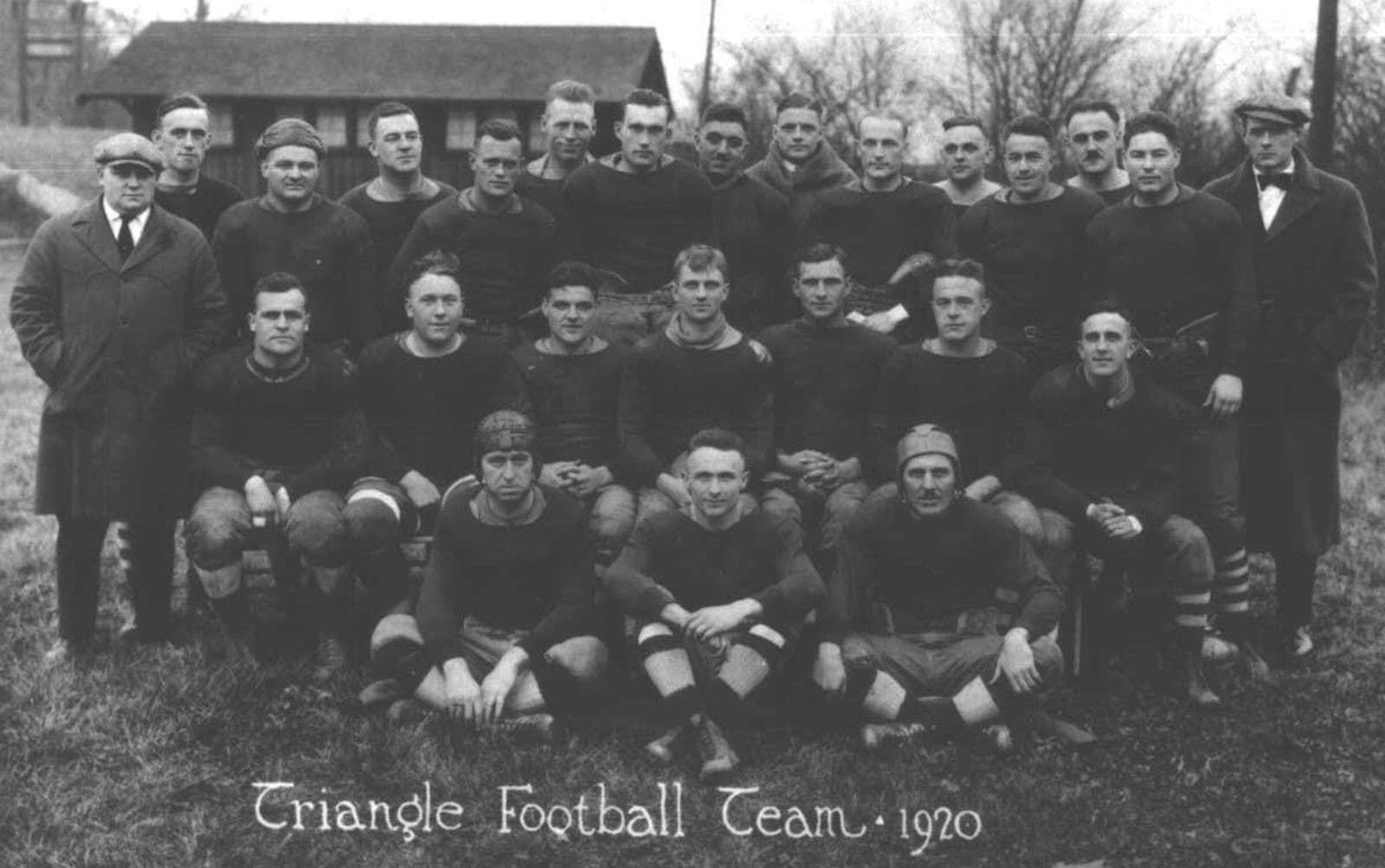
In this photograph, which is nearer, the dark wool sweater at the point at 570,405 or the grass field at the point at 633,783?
the grass field at the point at 633,783

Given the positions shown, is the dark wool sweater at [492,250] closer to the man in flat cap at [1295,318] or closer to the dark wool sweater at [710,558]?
the dark wool sweater at [710,558]

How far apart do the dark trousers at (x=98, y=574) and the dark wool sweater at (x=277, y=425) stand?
41cm

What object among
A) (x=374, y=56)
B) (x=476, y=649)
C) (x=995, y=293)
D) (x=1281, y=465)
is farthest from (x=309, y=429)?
(x=374, y=56)

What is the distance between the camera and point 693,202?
7.04m

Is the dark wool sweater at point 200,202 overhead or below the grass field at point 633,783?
overhead

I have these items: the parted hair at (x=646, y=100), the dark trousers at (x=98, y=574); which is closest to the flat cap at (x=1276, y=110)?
the parted hair at (x=646, y=100)

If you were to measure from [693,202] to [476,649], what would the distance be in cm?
267

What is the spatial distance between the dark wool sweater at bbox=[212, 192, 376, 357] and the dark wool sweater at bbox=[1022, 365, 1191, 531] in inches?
124

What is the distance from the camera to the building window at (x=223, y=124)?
2553 cm

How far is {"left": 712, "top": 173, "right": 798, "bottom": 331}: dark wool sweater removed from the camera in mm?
7273

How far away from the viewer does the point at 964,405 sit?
6.13 m

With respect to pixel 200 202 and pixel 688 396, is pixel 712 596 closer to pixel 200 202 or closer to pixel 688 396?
pixel 688 396

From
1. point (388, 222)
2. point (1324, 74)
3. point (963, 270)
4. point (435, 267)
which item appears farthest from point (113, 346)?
point (1324, 74)

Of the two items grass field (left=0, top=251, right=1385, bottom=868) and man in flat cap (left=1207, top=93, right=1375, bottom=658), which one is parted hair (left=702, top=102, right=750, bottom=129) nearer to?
man in flat cap (left=1207, top=93, right=1375, bottom=658)
